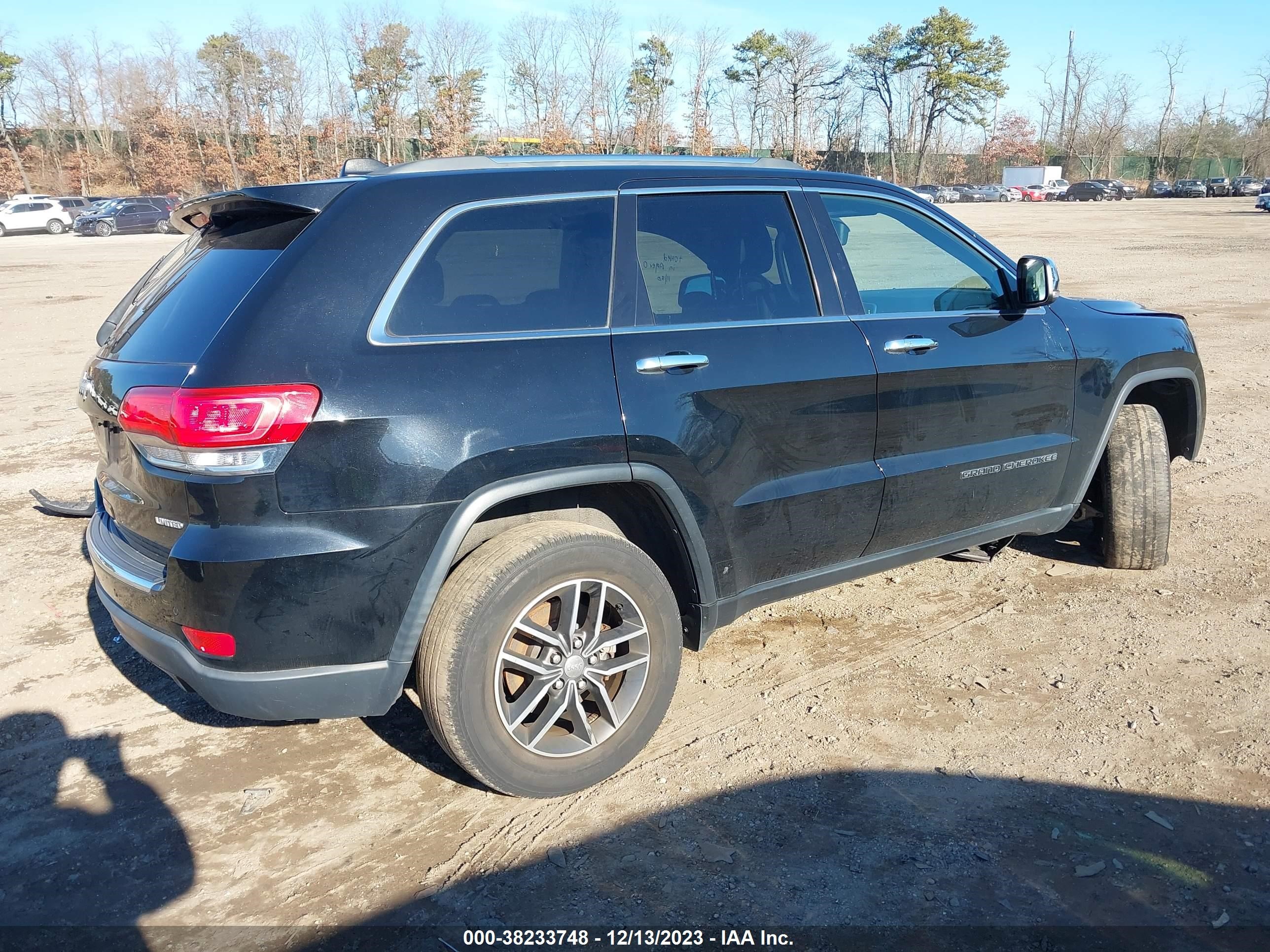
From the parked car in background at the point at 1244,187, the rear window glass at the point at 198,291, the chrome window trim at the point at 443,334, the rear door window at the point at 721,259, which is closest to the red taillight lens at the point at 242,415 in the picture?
the rear window glass at the point at 198,291

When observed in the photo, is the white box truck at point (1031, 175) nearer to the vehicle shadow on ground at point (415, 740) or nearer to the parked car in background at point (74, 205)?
the parked car in background at point (74, 205)

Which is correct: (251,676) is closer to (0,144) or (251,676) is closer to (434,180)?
(434,180)

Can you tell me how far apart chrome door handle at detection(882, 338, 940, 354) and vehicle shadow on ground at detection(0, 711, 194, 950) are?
2860mm

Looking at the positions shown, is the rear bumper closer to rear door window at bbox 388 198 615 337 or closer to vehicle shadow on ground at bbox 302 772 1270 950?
vehicle shadow on ground at bbox 302 772 1270 950

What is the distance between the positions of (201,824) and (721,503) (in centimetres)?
191

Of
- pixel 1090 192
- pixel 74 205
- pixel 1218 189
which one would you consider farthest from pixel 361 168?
pixel 1218 189

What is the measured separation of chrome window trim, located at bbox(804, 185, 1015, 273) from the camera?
3750 mm

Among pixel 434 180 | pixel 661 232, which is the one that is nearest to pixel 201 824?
pixel 434 180

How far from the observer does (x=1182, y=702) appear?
3584mm

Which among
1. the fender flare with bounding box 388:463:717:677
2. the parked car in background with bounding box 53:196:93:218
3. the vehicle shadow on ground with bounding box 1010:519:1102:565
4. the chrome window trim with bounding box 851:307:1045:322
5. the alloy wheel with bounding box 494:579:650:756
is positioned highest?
the parked car in background with bounding box 53:196:93:218

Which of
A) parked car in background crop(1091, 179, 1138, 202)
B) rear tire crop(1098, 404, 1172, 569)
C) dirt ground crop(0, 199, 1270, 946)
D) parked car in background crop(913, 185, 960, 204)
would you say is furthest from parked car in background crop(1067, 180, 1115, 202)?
dirt ground crop(0, 199, 1270, 946)

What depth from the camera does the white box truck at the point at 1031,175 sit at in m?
78.3

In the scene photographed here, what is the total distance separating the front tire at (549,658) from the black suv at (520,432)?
0.4 inches

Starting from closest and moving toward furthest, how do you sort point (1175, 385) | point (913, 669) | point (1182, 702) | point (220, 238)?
point (220, 238), point (1182, 702), point (913, 669), point (1175, 385)
